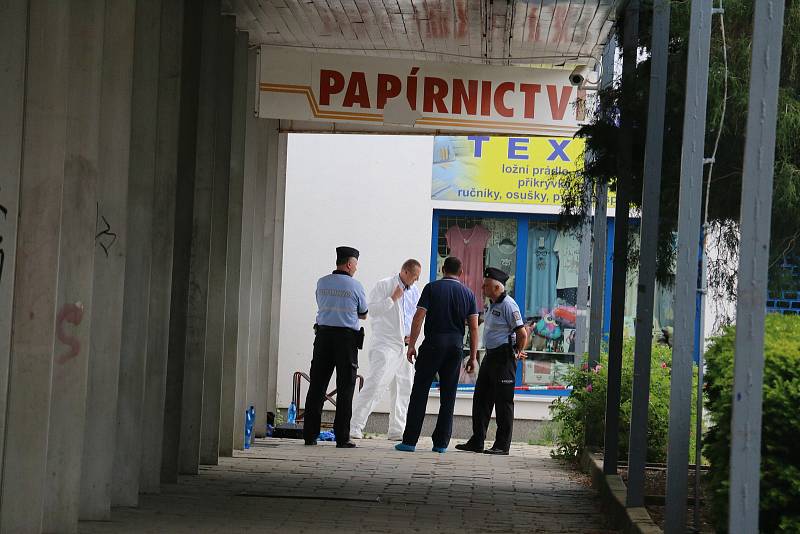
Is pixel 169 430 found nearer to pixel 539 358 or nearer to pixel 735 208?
pixel 735 208

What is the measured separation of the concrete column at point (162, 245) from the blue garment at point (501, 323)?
553 centimetres

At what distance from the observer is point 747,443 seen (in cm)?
444

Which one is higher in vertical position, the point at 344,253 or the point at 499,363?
the point at 344,253

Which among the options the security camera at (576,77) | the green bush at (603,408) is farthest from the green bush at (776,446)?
the security camera at (576,77)

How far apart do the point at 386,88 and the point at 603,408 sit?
12.6 feet

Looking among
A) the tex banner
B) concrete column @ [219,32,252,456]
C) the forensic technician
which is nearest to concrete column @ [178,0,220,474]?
concrete column @ [219,32,252,456]

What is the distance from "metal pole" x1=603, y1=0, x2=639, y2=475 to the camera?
9.95 m

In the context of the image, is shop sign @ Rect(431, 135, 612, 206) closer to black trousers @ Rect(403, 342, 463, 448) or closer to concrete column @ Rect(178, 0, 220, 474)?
black trousers @ Rect(403, 342, 463, 448)

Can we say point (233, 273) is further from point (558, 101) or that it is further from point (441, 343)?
point (558, 101)

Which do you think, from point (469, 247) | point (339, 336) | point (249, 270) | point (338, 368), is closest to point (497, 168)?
point (469, 247)

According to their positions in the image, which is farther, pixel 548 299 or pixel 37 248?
pixel 548 299

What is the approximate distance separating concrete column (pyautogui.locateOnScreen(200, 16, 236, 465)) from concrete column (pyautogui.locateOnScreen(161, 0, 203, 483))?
1.07 m

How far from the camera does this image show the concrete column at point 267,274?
15.4 m

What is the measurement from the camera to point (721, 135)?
9438 millimetres
